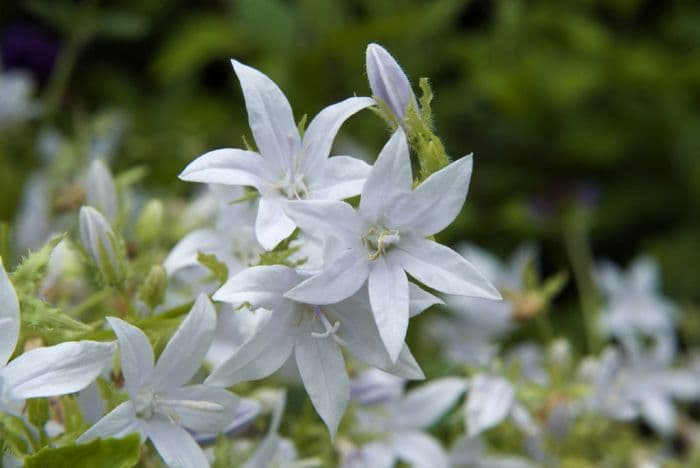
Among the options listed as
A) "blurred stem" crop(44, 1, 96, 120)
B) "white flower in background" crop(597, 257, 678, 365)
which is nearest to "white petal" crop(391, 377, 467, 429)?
"white flower in background" crop(597, 257, 678, 365)

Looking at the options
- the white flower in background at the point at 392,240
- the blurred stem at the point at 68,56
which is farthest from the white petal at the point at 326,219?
the blurred stem at the point at 68,56

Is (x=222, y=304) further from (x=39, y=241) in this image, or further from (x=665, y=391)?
(x=665, y=391)

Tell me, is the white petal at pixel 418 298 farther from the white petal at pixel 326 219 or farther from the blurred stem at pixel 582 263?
the blurred stem at pixel 582 263

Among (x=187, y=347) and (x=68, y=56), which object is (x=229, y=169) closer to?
(x=187, y=347)

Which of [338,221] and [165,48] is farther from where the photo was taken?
[165,48]

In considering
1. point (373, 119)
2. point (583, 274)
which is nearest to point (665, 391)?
point (583, 274)
